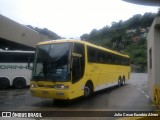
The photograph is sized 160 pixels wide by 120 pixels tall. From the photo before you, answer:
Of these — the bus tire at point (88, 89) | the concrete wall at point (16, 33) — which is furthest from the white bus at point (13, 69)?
the bus tire at point (88, 89)

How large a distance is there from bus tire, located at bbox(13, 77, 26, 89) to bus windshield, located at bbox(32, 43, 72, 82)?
7.24 meters

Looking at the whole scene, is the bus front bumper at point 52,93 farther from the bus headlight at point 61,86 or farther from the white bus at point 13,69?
the white bus at point 13,69

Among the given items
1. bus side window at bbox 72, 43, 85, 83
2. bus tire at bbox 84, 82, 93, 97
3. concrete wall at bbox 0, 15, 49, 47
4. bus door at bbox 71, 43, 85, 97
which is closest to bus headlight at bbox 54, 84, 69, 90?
bus door at bbox 71, 43, 85, 97

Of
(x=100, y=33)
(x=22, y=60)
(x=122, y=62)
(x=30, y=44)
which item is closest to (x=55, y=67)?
(x=100, y=33)

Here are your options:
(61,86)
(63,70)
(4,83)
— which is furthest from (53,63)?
(4,83)

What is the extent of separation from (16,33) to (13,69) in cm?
454

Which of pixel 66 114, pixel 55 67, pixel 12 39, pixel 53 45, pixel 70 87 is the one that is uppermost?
pixel 12 39

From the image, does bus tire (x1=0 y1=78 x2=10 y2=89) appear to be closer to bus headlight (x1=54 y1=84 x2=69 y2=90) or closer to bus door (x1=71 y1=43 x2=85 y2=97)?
bus door (x1=71 y1=43 x2=85 y2=97)

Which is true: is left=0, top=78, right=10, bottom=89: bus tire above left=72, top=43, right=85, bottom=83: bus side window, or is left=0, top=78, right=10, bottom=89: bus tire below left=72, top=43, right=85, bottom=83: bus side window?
below

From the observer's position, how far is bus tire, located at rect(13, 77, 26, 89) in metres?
17.1

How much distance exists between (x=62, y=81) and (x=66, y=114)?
5.29ft

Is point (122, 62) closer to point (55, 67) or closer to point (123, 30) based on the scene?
point (55, 67)

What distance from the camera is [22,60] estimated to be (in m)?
17.3

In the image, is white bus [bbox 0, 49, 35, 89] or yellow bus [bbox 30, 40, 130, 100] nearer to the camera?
yellow bus [bbox 30, 40, 130, 100]
